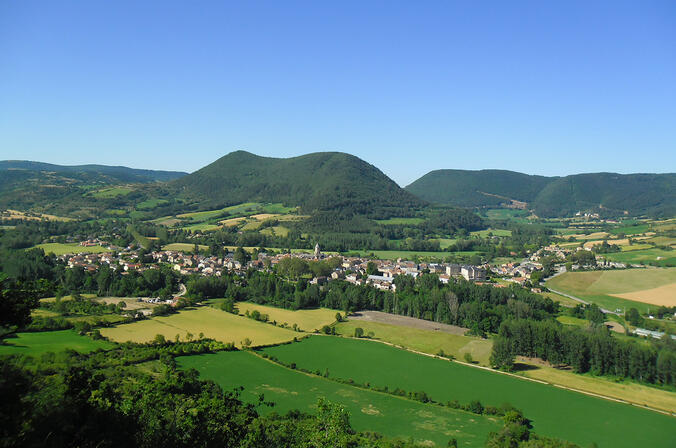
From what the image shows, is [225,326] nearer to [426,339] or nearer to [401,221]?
[426,339]

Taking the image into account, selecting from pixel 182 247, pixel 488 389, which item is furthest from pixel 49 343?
pixel 182 247

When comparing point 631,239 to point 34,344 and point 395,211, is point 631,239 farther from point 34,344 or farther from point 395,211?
point 34,344

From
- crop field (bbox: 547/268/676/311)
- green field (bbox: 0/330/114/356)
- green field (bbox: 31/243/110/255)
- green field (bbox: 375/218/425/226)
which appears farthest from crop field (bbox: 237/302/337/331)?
green field (bbox: 375/218/425/226)

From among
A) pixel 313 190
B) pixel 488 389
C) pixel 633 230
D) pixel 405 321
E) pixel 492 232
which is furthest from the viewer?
pixel 313 190

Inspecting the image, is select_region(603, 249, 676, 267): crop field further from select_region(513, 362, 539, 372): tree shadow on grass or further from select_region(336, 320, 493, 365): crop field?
select_region(336, 320, 493, 365): crop field

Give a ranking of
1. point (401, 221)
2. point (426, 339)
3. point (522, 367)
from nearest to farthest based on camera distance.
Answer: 1. point (522, 367)
2. point (426, 339)
3. point (401, 221)

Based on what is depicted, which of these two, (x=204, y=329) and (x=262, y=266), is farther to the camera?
(x=262, y=266)
